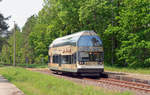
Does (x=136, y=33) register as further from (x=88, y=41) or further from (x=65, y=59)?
(x=65, y=59)

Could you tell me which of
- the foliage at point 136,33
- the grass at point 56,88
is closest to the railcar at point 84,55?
the grass at point 56,88

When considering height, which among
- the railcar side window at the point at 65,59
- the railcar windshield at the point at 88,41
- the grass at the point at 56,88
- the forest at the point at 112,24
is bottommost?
the grass at the point at 56,88

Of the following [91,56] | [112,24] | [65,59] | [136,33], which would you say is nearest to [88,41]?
[91,56]

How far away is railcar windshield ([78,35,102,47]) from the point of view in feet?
76.6

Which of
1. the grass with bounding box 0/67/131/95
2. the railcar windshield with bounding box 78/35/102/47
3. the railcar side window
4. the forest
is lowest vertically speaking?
the grass with bounding box 0/67/131/95

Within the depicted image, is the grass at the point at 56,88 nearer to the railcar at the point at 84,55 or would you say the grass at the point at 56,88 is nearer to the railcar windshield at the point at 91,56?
the railcar at the point at 84,55

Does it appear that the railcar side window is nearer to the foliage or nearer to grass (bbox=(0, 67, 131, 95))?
grass (bbox=(0, 67, 131, 95))

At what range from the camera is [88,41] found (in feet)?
77.8

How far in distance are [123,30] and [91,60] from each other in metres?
11.4

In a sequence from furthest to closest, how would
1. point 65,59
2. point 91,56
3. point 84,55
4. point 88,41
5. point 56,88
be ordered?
1. point 65,59
2. point 88,41
3. point 91,56
4. point 84,55
5. point 56,88

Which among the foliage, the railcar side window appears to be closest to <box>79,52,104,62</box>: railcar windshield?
the railcar side window

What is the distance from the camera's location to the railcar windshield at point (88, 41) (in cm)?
2334

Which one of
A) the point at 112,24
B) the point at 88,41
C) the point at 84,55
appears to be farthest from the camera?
the point at 112,24

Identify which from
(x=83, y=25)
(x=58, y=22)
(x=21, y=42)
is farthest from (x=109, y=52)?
(x=21, y=42)
